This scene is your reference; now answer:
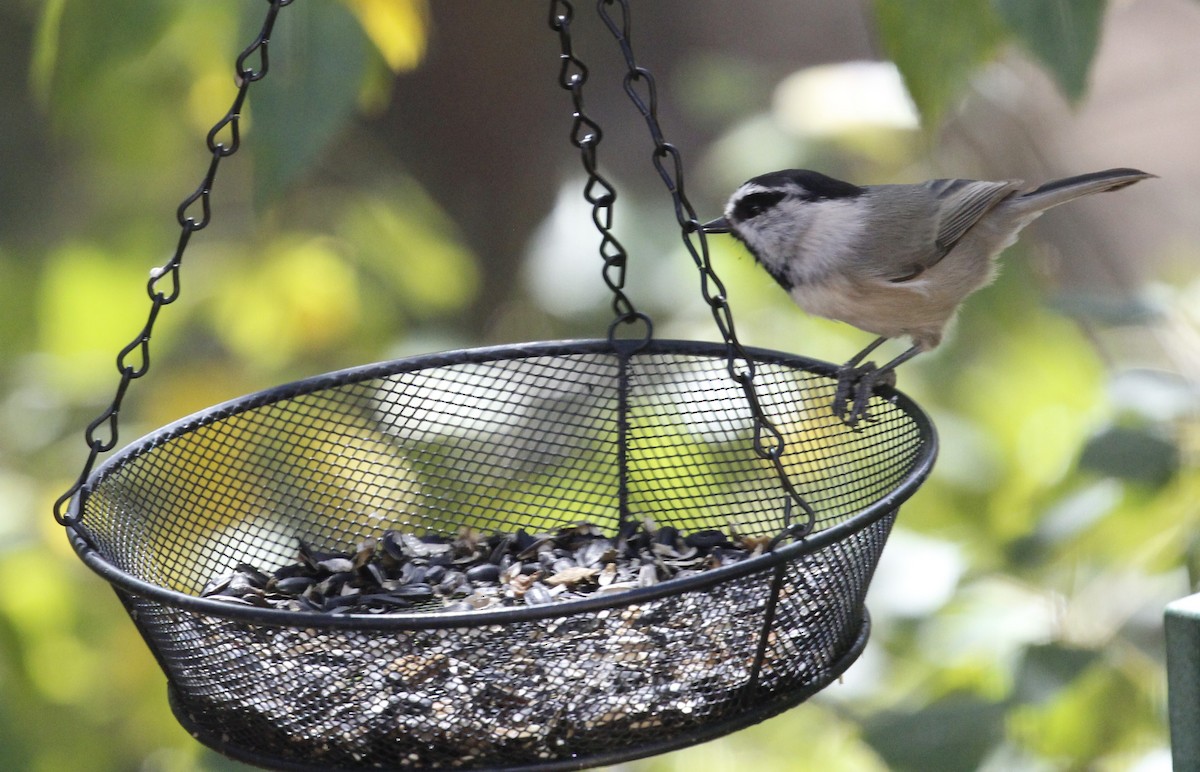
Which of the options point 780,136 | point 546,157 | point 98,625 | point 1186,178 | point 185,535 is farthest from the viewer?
point 1186,178

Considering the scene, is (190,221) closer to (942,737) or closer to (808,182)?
(808,182)

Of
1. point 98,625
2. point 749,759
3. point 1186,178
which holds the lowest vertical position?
point 749,759

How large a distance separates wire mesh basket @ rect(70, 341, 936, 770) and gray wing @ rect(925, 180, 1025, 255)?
0.39 m

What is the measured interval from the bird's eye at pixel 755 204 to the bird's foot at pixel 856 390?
0.33 m

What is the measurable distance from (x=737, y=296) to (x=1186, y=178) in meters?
3.33

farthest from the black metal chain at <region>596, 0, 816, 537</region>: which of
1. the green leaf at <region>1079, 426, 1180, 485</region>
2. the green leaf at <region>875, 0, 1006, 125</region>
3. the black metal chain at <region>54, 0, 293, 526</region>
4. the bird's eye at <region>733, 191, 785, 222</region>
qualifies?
the green leaf at <region>1079, 426, 1180, 485</region>

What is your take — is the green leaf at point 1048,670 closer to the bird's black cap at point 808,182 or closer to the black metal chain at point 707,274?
the black metal chain at point 707,274

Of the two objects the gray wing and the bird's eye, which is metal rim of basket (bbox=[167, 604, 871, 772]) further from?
the gray wing

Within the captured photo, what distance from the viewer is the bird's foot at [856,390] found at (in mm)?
2260

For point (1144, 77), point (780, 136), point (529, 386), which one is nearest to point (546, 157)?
point (780, 136)

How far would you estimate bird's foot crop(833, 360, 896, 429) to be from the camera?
226 centimetres

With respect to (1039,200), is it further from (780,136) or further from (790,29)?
(790,29)

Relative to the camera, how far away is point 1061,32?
1.62 m

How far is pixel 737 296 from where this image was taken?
3373 millimetres
